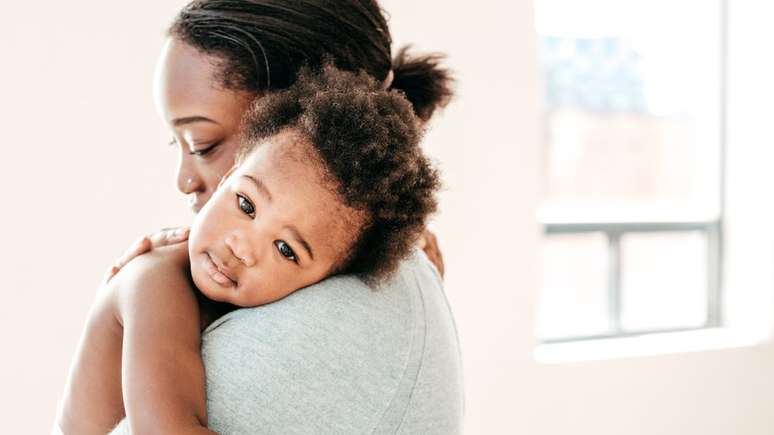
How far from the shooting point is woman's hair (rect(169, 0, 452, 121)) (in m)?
1.03

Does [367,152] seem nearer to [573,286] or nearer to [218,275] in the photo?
[218,275]

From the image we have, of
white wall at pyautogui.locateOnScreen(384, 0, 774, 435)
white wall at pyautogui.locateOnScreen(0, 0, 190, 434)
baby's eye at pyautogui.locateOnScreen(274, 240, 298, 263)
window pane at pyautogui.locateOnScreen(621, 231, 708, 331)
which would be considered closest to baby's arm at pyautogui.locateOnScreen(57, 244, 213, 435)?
baby's eye at pyautogui.locateOnScreen(274, 240, 298, 263)

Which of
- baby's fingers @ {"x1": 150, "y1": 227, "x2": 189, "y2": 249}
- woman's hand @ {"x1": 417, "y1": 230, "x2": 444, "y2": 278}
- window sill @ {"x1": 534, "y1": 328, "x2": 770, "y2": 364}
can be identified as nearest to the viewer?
baby's fingers @ {"x1": 150, "y1": 227, "x2": 189, "y2": 249}

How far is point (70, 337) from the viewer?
2.39m

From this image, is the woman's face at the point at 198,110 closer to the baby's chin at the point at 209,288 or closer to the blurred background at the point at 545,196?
the baby's chin at the point at 209,288

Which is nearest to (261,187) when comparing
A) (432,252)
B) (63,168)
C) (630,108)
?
(432,252)

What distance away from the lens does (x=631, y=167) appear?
376 centimetres

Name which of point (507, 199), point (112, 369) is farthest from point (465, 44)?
point (112, 369)

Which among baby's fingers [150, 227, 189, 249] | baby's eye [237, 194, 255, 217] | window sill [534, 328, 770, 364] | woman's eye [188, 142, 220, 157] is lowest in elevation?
window sill [534, 328, 770, 364]

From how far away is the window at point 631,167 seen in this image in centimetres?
362

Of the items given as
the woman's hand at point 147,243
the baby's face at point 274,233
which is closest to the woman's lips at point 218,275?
the baby's face at point 274,233

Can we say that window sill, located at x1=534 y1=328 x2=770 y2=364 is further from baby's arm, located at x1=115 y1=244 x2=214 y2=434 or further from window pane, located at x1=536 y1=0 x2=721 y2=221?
baby's arm, located at x1=115 y1=244 x2=214 y2=434

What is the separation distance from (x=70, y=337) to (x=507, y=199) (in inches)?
62.5

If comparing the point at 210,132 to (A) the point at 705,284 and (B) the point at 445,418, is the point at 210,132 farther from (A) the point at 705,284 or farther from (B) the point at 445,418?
(A) the point at 705,284
